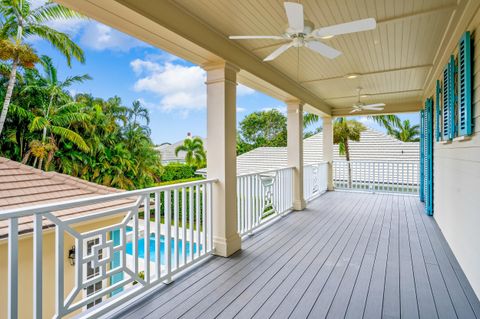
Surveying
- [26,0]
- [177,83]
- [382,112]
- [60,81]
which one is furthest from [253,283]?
[177,83]

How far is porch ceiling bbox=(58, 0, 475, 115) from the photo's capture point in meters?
2.26

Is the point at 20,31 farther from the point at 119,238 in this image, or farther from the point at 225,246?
the point at 225,246

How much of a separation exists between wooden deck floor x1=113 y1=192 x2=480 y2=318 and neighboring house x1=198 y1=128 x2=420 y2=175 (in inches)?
337

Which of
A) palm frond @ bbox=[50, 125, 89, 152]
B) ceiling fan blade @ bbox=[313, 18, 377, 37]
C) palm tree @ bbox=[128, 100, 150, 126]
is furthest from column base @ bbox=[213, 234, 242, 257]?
palm tree @ bbox=[128, 100, 150, 126]

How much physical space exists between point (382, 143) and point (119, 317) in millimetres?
14163

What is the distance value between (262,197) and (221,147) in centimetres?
152

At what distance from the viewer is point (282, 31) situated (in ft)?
9.43

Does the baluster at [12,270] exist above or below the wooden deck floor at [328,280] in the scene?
above

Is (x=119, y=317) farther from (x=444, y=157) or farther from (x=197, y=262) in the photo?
(x=444, y=157)

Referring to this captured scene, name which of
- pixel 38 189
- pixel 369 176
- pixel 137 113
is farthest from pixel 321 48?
pixel 137 113

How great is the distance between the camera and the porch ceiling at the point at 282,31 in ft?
7.42

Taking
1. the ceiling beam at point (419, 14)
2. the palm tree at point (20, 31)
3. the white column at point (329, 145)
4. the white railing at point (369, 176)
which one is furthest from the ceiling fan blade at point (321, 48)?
the palm tree at point (20, 31)

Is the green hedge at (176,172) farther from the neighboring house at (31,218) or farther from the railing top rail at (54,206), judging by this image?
the railing top rail at (54,206)

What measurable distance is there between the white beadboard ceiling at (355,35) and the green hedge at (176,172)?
1168 cm
